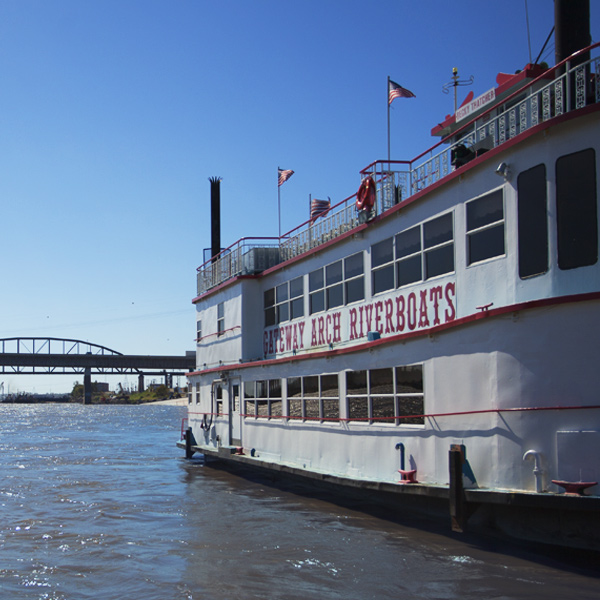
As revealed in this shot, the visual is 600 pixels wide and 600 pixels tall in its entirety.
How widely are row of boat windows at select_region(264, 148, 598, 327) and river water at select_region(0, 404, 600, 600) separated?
4145 mm

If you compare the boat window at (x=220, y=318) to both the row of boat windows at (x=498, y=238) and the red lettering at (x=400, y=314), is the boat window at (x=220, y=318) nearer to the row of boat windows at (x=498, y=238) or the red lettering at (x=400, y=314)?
the row of boat windows at (x=498, y=238)

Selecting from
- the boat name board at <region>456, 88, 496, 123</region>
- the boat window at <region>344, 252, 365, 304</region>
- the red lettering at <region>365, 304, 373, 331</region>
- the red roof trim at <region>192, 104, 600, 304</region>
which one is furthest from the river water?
the boat name board at <region>456, 88, 496, 123</region>

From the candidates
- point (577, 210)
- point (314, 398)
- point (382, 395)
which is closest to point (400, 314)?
point (382, 395)

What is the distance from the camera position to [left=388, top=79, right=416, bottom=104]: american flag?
16.1 meters

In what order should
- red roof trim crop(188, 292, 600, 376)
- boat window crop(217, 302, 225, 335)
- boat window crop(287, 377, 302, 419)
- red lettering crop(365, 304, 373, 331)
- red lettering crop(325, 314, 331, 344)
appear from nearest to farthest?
red roof trim crop(188, 292, 600, 376) < red lettering crop(365, 304, 373, 331) < red lettering crop(325, 314, 331, 344) < boat window crop(287, 377, 302, 419) < boat window crop(217, 302, 225, 335)

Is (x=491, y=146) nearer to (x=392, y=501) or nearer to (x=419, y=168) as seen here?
(x=419, y=168)

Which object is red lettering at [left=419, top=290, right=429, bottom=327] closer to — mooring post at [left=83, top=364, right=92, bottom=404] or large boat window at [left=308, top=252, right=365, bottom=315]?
large boat window at [left=308, top=252, right=365, bottom=315]

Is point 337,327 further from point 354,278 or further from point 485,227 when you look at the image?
point 485,227

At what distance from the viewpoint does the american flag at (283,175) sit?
79.5 feet

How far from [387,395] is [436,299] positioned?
197 cm

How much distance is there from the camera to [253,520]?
1451 centimetres

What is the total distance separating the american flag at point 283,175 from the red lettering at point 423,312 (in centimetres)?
1210

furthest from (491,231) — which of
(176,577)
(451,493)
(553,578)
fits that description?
(176,577)

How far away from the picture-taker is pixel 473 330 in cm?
1087
